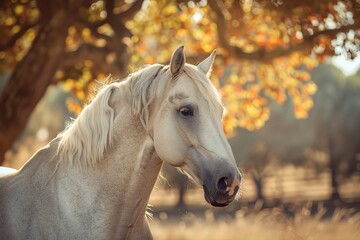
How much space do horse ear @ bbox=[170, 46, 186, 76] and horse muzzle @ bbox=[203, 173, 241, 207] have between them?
718 millimetres

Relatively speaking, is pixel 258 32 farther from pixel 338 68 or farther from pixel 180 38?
pixel 338 68

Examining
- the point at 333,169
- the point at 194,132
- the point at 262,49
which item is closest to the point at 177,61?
the point at 194,132

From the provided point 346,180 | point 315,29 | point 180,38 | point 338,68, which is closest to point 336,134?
point 346,180

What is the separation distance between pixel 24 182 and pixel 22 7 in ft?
23.2

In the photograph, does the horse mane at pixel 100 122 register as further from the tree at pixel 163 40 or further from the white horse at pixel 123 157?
the tree at pixel 163 40

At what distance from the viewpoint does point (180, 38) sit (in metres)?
11.5

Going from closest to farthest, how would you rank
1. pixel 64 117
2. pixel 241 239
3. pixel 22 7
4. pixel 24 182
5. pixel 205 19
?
pixel 24 182
pixel 241 239
pixel 22 7
pixel 205 19
pixel 64 117

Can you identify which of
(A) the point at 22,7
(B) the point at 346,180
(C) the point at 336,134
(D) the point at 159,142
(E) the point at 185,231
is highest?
(D) the point at 159,142

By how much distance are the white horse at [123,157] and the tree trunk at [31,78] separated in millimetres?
4280

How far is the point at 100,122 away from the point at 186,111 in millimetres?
583

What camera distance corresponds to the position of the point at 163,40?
38.1 feet

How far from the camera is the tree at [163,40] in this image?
24.5 feet

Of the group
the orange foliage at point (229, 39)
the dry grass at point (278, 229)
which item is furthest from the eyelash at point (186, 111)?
the orange foliage at point (229, 39)

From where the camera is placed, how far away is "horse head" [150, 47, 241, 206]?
2.88 m
